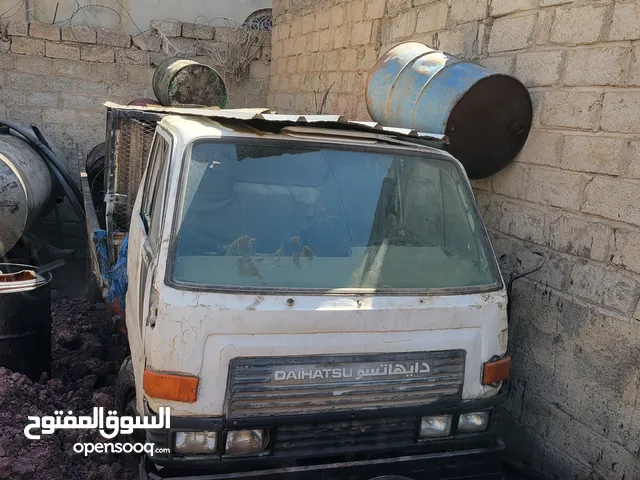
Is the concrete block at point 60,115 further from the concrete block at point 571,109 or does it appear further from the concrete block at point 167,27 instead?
the concrete block at point 571,109

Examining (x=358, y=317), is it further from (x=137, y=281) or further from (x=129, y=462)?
(x=129, y=462)

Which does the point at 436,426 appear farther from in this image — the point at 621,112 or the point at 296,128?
the point at 621,112

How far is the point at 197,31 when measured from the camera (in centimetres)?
977

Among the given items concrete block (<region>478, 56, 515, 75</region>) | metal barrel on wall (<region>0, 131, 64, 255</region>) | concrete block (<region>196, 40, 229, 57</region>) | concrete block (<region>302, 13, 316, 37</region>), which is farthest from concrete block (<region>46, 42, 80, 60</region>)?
concrete block (<region>478, 56, 515, 75</region>)

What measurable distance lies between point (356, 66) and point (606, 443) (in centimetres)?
487

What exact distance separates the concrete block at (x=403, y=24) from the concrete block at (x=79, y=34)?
5436mm

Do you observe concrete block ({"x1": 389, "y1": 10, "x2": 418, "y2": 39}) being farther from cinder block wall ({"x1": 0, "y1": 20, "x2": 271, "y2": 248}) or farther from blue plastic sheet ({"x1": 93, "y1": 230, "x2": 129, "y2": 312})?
cinder block wall ({"x1": 0, "y1": 20, "x2": 271, "y2": 248})

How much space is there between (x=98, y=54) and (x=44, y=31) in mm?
808

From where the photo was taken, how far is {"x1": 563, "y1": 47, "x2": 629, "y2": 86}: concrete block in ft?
10.4

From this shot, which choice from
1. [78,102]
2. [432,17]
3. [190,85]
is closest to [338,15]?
[190,85]

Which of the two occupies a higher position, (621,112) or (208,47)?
(208,47)

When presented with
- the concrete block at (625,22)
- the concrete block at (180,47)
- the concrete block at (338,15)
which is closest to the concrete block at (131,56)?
the concrete block at (180,47)

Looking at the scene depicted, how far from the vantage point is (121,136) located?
5000mm

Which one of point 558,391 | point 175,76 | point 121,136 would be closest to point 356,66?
point 175,76
